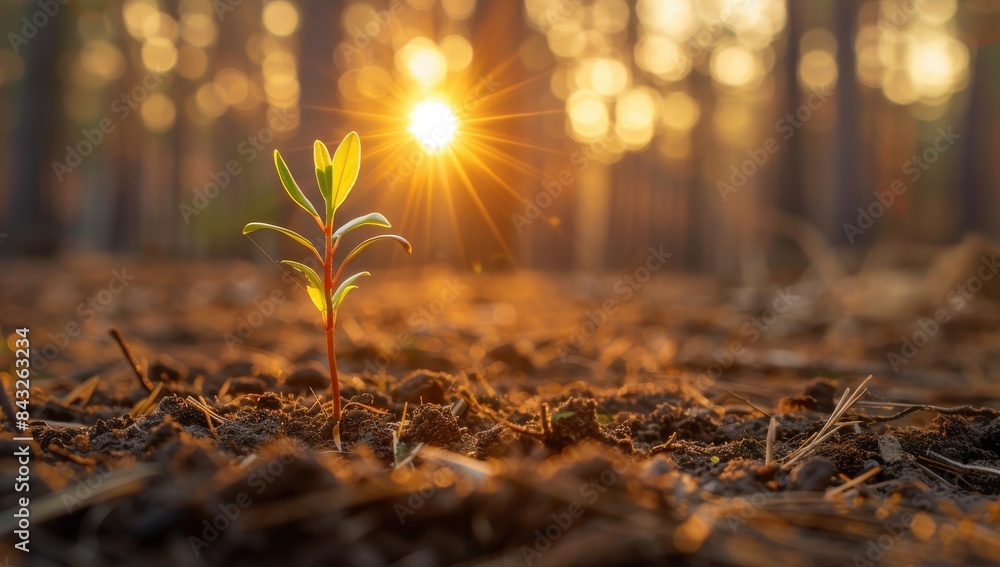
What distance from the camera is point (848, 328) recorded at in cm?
546

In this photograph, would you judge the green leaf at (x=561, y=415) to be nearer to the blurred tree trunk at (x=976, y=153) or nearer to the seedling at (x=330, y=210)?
the seedling at (x=330, y=210)

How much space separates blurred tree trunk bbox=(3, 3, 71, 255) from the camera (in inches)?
A: 626

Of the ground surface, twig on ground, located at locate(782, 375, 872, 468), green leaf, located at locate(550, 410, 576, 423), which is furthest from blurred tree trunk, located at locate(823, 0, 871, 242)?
green leaf, located at locate(550, 410, 576, 423)

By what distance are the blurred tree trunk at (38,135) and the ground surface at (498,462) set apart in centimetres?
1437

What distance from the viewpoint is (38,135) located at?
16281 millimetres

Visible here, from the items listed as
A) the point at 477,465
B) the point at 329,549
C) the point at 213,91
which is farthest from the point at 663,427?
the point at 213,91

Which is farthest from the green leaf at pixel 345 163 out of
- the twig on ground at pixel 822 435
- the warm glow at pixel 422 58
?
the warm glow at pixel 422 58

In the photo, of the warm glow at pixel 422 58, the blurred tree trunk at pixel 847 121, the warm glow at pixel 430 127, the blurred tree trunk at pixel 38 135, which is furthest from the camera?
the warm glow at pixel 422 58

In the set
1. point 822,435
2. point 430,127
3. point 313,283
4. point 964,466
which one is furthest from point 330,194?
point 964,466

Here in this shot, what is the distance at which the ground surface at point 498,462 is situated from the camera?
1152mm

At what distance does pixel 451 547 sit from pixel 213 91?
123 feet

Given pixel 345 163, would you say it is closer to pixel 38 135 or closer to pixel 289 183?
pixel 289 183

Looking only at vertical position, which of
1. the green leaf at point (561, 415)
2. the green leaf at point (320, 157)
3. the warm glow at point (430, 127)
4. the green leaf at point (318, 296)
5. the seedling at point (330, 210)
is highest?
the warm glow at point (430, 127)

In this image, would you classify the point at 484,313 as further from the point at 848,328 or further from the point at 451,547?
the point at 451,547
